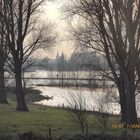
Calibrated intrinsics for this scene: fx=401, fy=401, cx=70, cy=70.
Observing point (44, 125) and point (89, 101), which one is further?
point (89, 101)

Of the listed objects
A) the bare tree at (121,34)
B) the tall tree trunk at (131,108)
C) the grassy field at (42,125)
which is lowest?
the grassy field at (42,125)

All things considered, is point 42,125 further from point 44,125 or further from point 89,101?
point 89,101

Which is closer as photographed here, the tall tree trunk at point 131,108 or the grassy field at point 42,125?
the grassy field at point 42,125

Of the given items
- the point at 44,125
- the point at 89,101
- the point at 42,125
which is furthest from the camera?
the point at 89,101

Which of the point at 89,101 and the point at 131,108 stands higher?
the point at 131,108

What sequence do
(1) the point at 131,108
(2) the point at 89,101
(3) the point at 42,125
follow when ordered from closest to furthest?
1. (1) the point at 131,108
2. (3) the point at 42,125
3. (2) the point at 89,101

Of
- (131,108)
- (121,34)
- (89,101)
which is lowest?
(89,101)

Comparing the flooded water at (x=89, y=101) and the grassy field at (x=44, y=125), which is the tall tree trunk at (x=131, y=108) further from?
the flooded water at (x=89, y=101)

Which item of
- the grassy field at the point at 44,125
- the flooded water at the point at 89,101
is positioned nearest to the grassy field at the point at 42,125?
the grassy field at the point at 44,125

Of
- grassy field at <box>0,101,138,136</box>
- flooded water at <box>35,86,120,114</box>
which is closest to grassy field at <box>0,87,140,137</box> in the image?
grassy field at <box>0,101,138,136</box>

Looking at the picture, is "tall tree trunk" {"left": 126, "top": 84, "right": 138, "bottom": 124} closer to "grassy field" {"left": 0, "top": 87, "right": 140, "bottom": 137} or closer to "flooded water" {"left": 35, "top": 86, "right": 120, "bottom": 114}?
"grassy field" {"left": 0, "top": 87, "right": 140, "bottom": 137}

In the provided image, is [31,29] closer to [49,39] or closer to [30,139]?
[49,39]

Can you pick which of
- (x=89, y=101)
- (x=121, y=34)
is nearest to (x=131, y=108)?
(x=121, y=34)

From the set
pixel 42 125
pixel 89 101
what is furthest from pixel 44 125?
pixel 89 101
